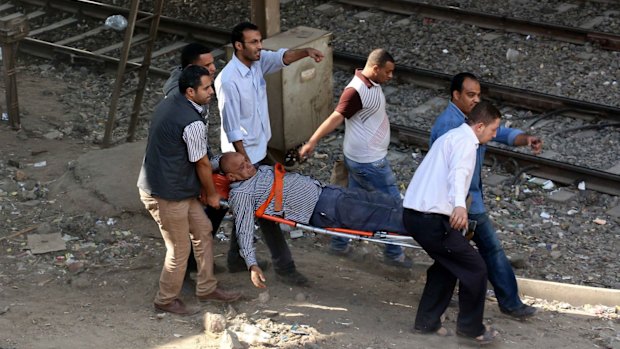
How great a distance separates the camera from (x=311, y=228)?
6.93 m

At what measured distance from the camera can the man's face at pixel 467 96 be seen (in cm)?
693

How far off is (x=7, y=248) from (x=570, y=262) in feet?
15.1

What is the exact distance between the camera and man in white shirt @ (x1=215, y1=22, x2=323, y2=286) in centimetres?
744

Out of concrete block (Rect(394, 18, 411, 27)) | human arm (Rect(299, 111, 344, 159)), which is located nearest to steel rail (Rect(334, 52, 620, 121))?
concrete block (Rect(394, 18, 411, 27))

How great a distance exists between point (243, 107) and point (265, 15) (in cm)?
290

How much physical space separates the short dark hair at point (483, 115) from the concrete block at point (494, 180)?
11.5ft

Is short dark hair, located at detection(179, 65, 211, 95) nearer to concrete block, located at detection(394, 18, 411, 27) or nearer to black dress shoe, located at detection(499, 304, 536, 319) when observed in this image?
black dress shoe, located at detection(499, 304, 536, 319)

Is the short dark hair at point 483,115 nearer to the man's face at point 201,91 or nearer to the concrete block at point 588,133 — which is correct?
the man's face at point 201,91

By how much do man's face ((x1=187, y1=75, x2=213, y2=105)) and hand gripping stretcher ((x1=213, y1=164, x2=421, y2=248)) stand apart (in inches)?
25.1

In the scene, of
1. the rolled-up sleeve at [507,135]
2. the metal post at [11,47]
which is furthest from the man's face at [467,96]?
the metal post at [11,47]

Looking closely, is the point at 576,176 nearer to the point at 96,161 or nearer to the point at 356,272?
the point at 356,272

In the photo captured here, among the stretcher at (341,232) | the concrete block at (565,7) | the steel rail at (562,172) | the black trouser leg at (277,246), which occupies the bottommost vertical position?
the black trouser leg at (277,246)

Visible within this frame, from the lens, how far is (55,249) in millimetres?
8180

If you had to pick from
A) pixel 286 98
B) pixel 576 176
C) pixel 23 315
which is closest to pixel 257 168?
pixel 23 315
